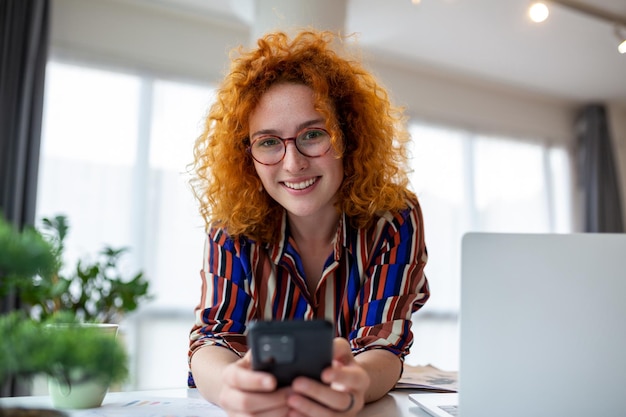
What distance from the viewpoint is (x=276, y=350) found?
686mm

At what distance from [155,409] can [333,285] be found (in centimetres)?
52

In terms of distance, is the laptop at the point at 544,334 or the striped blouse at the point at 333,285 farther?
the striped blouse at the point at 333,285

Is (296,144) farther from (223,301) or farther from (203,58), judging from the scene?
(203,58)

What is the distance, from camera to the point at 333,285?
1.32 meters

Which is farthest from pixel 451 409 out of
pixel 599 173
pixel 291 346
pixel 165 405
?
pixel 599 173

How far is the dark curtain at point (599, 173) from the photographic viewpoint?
18.3ft

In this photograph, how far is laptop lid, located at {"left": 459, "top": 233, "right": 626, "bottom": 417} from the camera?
712 millimetres

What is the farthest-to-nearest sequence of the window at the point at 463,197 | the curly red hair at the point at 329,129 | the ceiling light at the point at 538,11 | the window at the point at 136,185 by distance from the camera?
the window at the point at 463,197, the window at the point at 136,185, the ceiling light at the point at 538,11, the curly red hair at the point at 329,129

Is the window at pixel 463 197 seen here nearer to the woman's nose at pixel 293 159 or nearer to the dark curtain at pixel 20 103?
the dark curtain at pixel 20 103

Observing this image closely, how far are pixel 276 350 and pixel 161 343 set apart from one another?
3.30 meters

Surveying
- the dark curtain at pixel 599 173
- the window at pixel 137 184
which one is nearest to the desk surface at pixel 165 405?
the window at pixel 137 184

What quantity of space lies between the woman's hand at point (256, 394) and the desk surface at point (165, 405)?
0.18 metres

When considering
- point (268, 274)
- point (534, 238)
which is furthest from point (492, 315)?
point (268, 274)

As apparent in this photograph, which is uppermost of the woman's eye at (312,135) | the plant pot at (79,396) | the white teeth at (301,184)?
the woman's eye at (312,135)
